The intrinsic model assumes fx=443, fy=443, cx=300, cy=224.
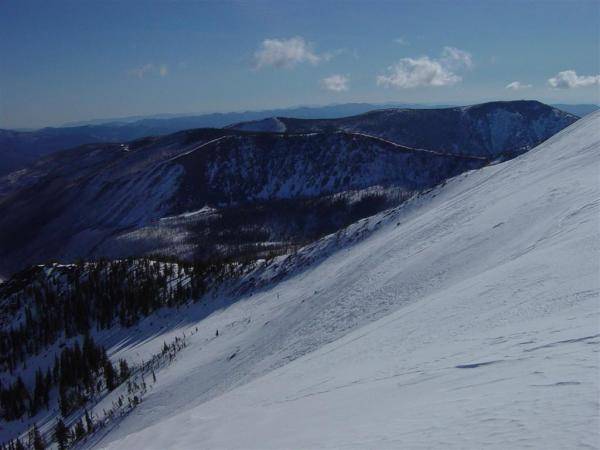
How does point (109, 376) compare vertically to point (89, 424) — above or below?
below

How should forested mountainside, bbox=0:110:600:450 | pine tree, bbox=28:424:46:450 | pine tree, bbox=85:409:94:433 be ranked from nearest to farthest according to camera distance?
forested mountainside, bbox=0:110:600:450, pine tree, bbox=85:409:94:433, pine tree, bbox=28:424:46:450

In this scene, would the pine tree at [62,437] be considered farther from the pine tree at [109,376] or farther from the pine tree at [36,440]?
the pine tree at [109,376]

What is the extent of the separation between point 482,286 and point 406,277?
14.6m

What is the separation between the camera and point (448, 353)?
13.6m

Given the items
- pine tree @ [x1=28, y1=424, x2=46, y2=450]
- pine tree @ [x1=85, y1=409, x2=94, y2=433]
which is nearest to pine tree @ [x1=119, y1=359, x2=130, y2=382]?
pine tree @ [x1=85, y1=409, x2=94, y2=433]

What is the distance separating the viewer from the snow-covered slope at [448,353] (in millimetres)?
8758

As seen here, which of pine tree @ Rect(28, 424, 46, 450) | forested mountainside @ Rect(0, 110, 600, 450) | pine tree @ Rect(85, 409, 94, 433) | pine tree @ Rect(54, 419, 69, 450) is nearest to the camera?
forested mountainside @ Rect(0, 110, 600, 450)

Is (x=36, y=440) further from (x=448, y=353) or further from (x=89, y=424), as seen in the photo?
(x=448, y=353)

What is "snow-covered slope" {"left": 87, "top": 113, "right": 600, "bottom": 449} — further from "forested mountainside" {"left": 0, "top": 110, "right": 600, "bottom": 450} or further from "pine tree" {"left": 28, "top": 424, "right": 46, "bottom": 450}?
"pine tree" {"left": 28, "top": 424, "right": 46, "bottom": 450}

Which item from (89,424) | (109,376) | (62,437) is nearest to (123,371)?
(109,376)

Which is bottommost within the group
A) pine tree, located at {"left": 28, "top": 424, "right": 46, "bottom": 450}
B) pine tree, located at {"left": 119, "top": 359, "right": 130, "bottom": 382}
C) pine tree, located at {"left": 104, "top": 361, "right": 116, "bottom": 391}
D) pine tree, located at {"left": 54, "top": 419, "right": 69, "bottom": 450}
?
pine tree, located at {"left": 28, "top": 424, "right": 46, "bottom": 450}

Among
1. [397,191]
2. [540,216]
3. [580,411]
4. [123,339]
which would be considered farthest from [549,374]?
[397,191]

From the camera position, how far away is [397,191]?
190375 millimetres

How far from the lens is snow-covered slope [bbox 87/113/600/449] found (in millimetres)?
8758
